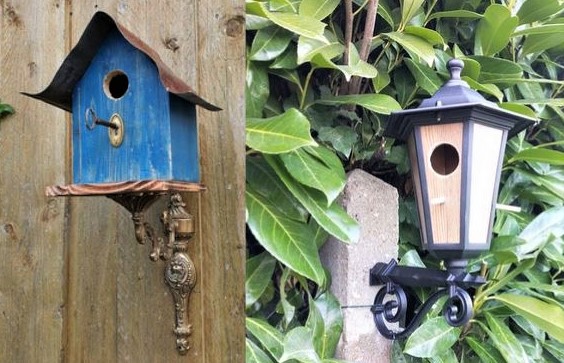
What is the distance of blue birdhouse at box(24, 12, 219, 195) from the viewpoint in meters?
0.83

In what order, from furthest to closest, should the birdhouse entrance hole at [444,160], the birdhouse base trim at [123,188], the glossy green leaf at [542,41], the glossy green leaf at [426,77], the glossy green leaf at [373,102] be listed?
the glossy green leaf at [542,41] → the glossy green leaf at [426,77] → the glossy green leaf at [373,102] → the birdhouse entrance hole at [444,160] → the birdhouse base trim at [123,188]

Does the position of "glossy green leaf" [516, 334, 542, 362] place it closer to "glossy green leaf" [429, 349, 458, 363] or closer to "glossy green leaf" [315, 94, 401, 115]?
"glossy green leaf" [429, 349, 458, 363]

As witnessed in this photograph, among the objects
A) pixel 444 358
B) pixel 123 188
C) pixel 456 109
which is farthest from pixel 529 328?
pixel 123 188

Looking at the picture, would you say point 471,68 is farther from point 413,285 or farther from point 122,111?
point 122,111

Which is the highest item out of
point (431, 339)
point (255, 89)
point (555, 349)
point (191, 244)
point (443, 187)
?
point (255, 89)

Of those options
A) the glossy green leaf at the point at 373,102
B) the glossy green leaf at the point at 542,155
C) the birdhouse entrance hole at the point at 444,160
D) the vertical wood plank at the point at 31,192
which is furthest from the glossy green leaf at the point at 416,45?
the vertical wood plank at the point at 31,192

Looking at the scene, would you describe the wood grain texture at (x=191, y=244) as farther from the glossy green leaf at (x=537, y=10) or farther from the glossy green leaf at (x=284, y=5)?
the glossy green leaf at (x=537, y=10)

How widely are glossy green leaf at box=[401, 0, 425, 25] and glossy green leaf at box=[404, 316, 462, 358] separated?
2.16 ft

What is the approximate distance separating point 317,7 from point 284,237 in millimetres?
492

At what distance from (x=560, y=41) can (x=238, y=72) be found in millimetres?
836

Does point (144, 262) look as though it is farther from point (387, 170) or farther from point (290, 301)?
point (387, 170)

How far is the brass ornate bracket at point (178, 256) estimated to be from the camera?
976 mm

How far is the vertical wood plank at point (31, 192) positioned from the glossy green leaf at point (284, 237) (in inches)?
15.5

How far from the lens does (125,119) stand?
0.85 m
